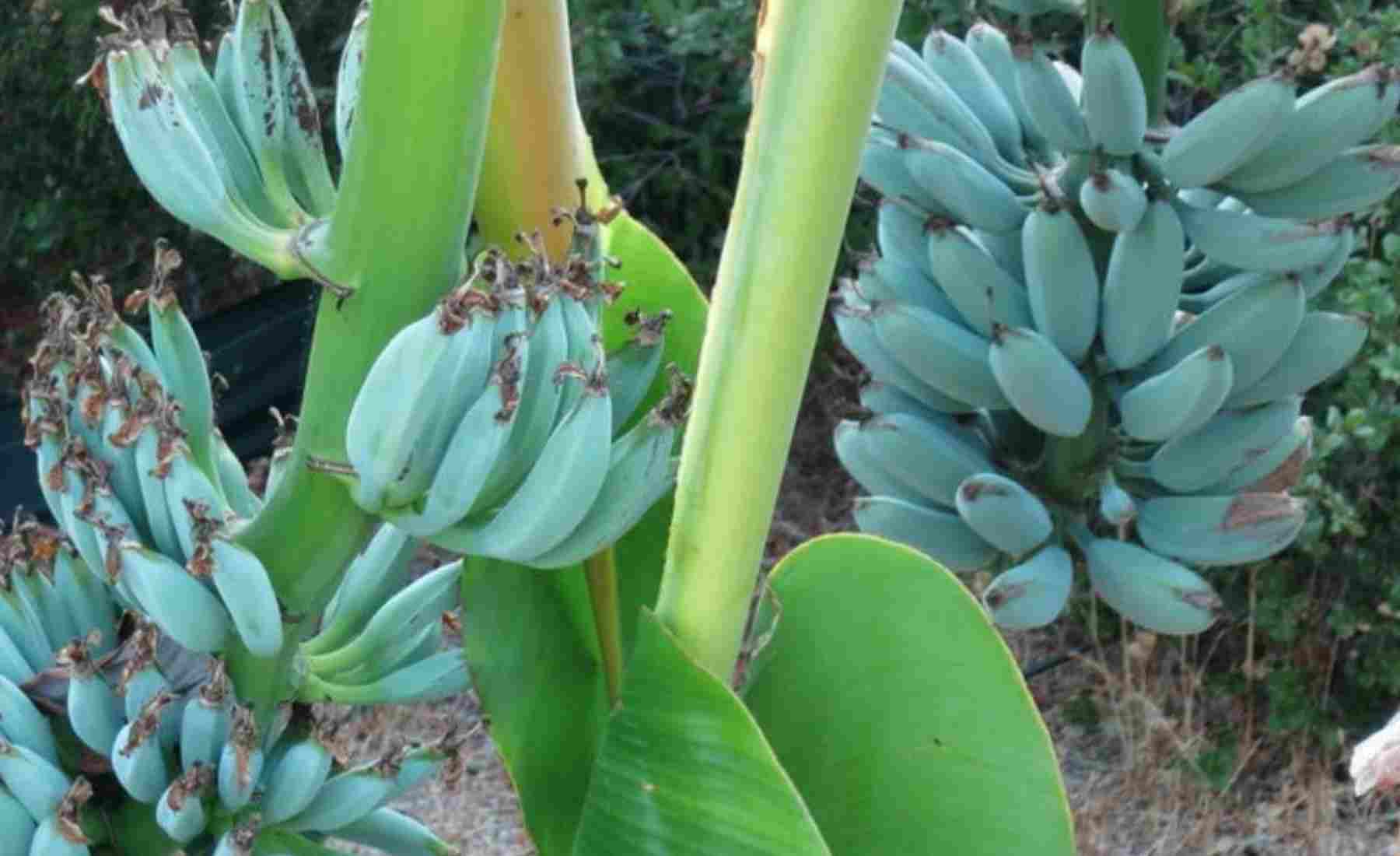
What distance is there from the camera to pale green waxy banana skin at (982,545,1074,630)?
2.53 ft

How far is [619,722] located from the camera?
0.49m

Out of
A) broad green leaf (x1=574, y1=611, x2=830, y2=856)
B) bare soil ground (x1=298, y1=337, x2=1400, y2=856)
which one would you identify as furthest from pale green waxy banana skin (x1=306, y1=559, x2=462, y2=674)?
bare soil ground (x1=298, y1=337, x2=1400, y2=856)

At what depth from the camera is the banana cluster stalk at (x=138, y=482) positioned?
19.4 inches

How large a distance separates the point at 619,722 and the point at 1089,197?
328 mm

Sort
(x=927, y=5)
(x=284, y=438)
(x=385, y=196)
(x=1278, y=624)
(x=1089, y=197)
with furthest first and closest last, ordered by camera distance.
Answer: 1. (x=927, y=5)
2. (x=1278, y=624)
3. (x=1089, y=197)
4. (x=284, y=438)
5. (x=385, y=196)

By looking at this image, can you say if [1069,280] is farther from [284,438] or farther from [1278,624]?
[1278,624]

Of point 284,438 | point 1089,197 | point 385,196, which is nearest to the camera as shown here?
point 385,196

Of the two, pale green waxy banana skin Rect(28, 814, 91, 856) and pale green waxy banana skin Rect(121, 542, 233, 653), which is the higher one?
pale green waxy banana skin Rect(121, 542, 233, 653)

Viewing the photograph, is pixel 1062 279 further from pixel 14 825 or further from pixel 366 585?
pixel 14 825

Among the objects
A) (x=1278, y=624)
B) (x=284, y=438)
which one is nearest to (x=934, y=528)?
(x=284, y=438)

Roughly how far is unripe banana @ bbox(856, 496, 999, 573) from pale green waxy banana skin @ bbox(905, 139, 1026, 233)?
13 cm

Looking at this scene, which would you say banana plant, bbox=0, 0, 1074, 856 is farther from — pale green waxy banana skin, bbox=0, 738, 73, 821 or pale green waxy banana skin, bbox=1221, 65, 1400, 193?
pale green waxy banana skin, bbox=1221, 65, 1400, 193

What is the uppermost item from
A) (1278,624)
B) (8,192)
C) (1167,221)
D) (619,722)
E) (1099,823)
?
(1167,221)

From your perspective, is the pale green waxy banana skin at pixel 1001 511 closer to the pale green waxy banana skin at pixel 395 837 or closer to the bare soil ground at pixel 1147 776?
the pale green waxy banana skin at pixel 395 837
